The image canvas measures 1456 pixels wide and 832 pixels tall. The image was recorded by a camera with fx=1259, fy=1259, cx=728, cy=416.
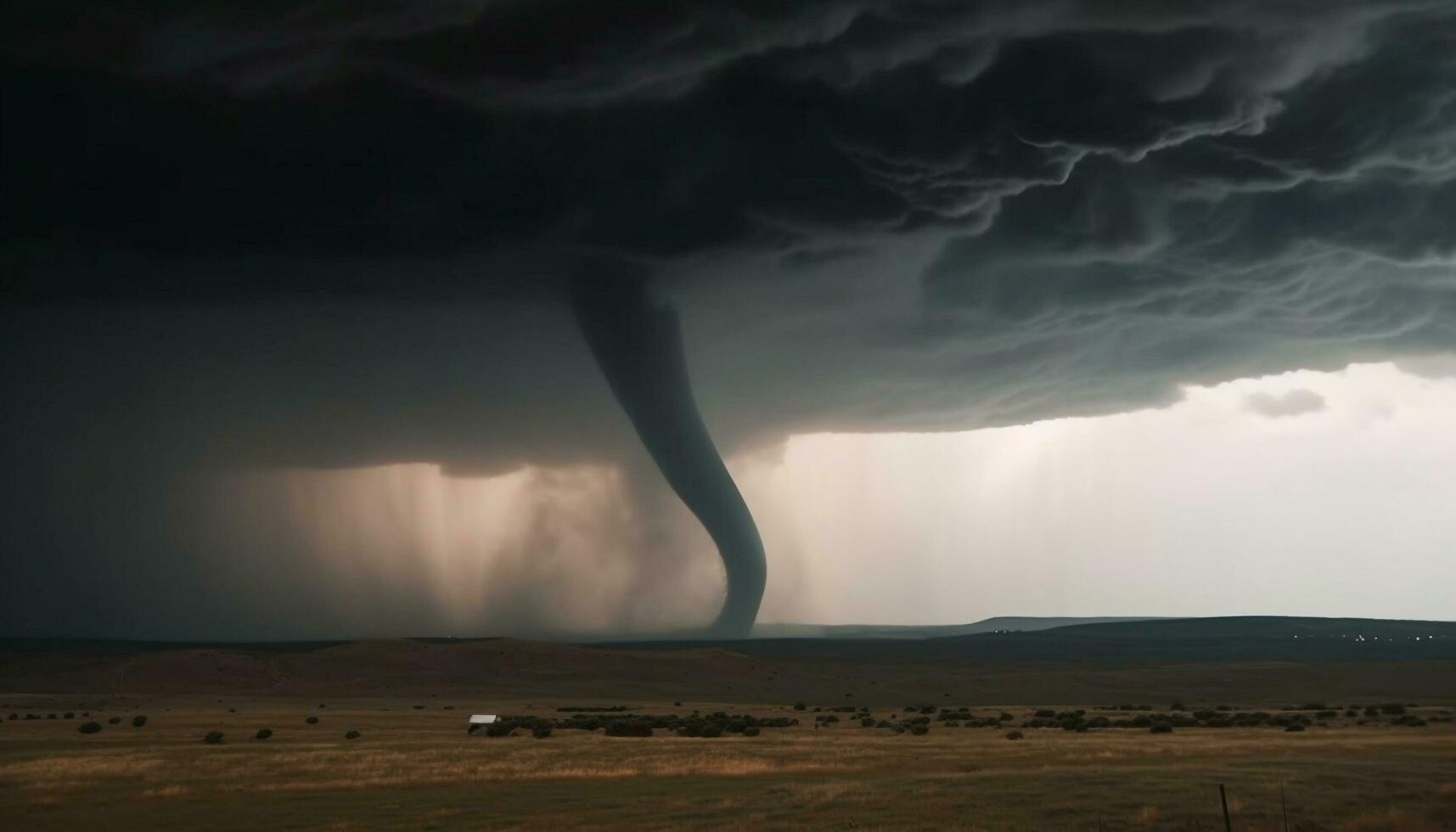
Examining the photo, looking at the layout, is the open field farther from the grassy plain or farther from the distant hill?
the distant hill

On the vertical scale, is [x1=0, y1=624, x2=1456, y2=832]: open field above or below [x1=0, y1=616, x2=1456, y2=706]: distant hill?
below

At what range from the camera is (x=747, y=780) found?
3550cm

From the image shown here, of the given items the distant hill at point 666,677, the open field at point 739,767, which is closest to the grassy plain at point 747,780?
the open field at point 739,767

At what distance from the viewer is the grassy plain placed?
89.8 ft

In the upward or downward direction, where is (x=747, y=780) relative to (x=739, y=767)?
downward

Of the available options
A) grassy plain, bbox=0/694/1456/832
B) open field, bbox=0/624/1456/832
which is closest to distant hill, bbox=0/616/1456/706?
open field, bbox=0/624/1456/832

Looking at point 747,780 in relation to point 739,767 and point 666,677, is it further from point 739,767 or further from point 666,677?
point 666,677

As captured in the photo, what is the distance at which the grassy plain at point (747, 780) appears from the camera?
1078 inches

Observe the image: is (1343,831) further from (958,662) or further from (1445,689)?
(958,662)

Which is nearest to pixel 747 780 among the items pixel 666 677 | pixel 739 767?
pixel 739 767

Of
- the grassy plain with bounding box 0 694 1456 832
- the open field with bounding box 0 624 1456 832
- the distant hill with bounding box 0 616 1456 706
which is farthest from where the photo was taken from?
the distant hill with bounding box 0 616 1456 706

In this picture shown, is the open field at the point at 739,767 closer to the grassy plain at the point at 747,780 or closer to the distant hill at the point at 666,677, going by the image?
the grassy plain at the point at 747,780

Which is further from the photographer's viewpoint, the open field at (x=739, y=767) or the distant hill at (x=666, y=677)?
the distant hill at (x=666, y=677)

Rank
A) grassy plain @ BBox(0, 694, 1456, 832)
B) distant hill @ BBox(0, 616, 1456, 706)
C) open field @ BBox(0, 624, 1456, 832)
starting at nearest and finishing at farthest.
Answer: grassy plain @ BBox(0, 694, 1456, 832), open field @ BBox(0, 624, 1456, 832), distant hill @ BBox(0, 616, 1456, 706)
